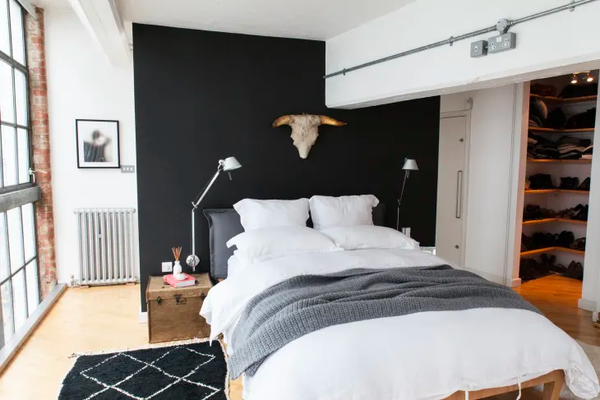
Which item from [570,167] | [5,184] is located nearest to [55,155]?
[5,184]

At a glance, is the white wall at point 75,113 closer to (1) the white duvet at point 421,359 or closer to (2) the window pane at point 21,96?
(2) the window pane at point 21,96

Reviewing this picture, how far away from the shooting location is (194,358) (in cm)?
329

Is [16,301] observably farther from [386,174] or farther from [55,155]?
[386,174]

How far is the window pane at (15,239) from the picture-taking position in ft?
12.8

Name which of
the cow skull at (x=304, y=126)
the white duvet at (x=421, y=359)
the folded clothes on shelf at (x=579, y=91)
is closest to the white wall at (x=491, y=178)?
the folded clothes on shelf at (x=579, y=91)

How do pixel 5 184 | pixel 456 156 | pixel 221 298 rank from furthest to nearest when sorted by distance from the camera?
pixel 456 156 < pixel 5 184 < pixel 221 298

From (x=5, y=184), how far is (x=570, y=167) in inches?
253

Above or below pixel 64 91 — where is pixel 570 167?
below

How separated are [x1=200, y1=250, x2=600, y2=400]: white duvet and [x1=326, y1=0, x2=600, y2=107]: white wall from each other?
136 centimetres

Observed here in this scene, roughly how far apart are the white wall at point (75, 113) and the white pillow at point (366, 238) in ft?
8.61

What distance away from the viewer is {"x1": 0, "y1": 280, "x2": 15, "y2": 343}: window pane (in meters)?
3.63

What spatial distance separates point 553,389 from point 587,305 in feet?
8.71

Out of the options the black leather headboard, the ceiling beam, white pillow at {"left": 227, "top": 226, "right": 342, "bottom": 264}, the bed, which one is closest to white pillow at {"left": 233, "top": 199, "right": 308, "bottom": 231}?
the black leather headboard

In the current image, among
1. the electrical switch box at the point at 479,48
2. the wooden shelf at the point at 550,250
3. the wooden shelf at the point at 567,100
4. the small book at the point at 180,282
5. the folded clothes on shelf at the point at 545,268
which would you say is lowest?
the folded clothes on shelf at the point at 545,268
